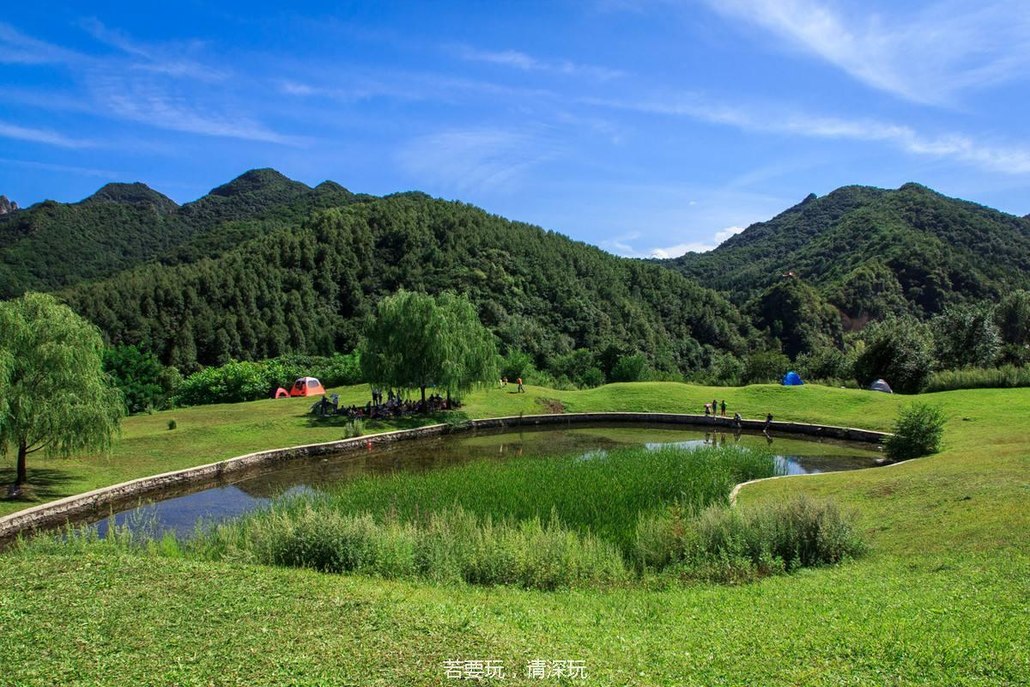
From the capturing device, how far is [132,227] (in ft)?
341

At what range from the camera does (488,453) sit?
25.9 meters

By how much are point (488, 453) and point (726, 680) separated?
68.1 ft

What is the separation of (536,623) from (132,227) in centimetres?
11722

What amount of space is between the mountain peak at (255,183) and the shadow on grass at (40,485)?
124740 millimetres

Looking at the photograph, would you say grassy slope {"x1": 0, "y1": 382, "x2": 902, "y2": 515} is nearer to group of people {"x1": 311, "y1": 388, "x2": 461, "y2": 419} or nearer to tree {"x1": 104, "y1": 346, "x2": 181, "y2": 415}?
group of people {"x1": 311, "y1": 388, "x2": 461, "y2": 419}

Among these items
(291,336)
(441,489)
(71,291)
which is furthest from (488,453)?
(71,291)

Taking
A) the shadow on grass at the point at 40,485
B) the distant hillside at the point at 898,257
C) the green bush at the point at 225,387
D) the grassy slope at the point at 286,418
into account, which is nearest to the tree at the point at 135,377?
the green bush at the point at 225,387

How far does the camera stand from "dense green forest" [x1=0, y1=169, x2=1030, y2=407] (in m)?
59.7

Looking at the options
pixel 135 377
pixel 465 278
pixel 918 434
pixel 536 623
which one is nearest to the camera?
pixel 536 623

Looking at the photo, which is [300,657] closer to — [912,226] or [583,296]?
[583,296]

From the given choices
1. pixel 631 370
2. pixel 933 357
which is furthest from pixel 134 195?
pixel 933 357

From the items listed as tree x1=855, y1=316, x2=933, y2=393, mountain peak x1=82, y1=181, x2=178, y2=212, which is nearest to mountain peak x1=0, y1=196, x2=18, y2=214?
mountain peak x1=82, y1=181, x2=178, y2=212

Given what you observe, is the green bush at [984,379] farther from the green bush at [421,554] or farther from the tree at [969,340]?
the green bush at [421,554]

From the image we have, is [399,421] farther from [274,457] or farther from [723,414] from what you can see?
[723,414]
